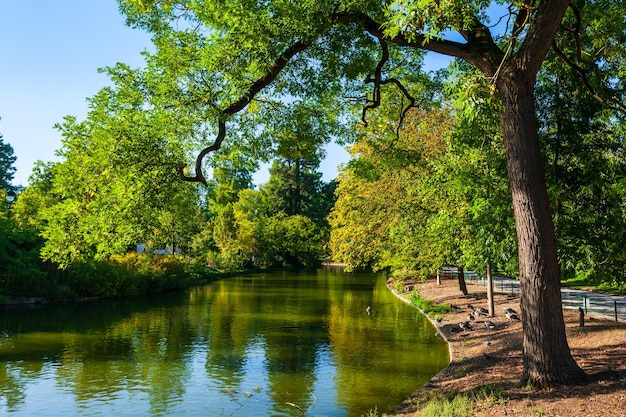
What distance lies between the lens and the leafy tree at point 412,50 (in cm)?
968

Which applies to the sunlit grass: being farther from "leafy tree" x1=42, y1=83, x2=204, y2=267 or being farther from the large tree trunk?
"leafy tree" x1=42, y1=83, x2=204, y2=267

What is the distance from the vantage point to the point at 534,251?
9711 mm

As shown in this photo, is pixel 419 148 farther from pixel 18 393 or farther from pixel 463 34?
pixel 18 393

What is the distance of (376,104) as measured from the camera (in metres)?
14.9

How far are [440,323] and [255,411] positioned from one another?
46.6 ft

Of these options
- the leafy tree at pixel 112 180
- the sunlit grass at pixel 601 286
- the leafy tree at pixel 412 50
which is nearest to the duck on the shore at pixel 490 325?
the sunlit grass at pixel 601 286

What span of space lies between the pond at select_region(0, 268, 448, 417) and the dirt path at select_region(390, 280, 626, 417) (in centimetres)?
122

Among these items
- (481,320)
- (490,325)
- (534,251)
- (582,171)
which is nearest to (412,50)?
(582,171)

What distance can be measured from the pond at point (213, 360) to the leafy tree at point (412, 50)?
5662 mm

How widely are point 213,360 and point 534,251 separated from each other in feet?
43.3

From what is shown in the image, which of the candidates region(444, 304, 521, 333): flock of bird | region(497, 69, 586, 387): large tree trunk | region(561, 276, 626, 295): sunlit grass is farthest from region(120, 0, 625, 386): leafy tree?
region(444, 304, 521, 333): flock of bird

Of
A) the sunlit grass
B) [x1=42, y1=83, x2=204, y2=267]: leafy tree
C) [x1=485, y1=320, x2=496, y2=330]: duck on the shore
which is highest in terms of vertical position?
[x1=42, y1=83, x2=204, y2=267]: leafy tree

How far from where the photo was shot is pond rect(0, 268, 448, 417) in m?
14.2

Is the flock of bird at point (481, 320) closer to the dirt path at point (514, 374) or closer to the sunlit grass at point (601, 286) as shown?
the dirt path at point (514, 374)
